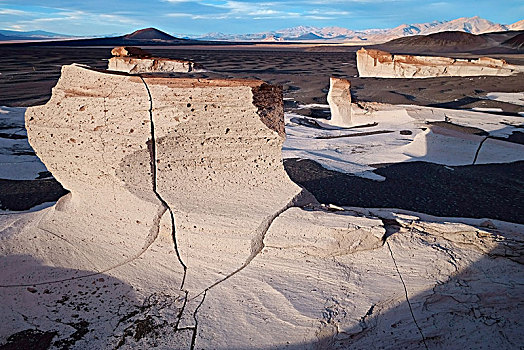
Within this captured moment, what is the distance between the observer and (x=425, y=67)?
52.1 ft

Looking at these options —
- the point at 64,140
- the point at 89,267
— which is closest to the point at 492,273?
the point at 89,267

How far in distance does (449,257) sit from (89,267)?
94.8 inches

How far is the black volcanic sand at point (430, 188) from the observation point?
15.4ft

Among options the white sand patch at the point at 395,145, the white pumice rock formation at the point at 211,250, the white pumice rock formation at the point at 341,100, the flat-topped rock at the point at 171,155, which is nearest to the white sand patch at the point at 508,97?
the white sand patch at the point at 395,145

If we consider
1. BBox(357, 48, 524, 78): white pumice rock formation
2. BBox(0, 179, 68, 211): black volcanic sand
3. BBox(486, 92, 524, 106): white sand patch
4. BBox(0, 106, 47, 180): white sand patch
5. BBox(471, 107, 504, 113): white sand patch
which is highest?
BBox(357, 48, 524, 78): white pumice rock formation

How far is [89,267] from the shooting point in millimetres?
2875

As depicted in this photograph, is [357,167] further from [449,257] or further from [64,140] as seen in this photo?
[64,140]

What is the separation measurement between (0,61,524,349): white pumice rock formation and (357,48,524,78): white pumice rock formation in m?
13.9

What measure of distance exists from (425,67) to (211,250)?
50.1ft

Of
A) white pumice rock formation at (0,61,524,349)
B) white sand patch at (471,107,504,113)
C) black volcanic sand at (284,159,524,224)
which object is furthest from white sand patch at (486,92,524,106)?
white pumice rock formation at (0,61,524,349)

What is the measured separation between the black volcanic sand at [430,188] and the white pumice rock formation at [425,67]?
1048cm

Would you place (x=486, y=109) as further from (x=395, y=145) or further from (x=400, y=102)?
(x=395, y=145)

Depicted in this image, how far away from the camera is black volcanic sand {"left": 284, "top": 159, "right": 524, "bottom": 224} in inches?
185

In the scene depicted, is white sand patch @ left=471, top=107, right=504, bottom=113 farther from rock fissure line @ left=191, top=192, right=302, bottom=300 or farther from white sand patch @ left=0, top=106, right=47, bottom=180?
white sand patch @ left=0, top=106, right=47, bottom=180
